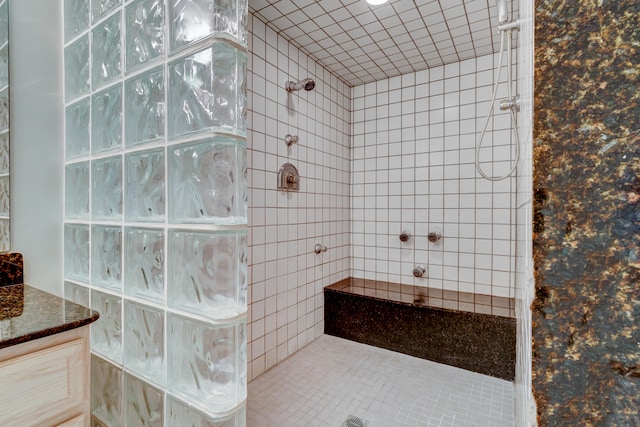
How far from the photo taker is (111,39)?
3.03ft

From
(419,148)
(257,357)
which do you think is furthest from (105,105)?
(419,148)

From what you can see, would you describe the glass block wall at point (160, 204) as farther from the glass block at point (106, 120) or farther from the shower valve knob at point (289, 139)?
the shower valve knob at point (289, 139)

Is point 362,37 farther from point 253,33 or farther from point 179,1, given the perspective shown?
point 179,1

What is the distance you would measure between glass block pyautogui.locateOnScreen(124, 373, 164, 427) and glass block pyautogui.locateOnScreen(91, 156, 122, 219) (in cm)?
49

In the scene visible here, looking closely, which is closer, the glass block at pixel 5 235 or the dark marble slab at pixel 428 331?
the glass block at pixel 5 235

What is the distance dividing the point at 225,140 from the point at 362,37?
1.84 metres

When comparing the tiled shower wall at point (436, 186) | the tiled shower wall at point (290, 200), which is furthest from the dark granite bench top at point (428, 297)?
the tiled shower wall at point (290, 200)

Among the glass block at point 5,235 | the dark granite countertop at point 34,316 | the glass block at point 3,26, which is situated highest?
the glass block at point 3,26

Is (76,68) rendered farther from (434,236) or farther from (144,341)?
(434,236)

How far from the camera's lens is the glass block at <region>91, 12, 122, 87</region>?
907 mm

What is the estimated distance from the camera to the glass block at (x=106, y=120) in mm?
910

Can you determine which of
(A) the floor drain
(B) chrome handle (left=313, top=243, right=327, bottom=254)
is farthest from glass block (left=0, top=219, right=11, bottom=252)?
(B) chrome handle (left=313, top=243, right=327, bottom=254)

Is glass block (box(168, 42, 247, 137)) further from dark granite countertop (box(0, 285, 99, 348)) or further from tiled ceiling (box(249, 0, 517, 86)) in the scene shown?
tiled ceiling (box(249, 0, 517, 86))

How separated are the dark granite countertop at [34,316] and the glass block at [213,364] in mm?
247
